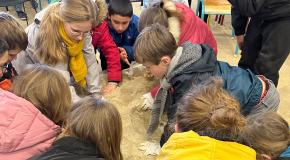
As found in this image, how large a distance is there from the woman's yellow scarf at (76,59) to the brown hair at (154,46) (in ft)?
1.43

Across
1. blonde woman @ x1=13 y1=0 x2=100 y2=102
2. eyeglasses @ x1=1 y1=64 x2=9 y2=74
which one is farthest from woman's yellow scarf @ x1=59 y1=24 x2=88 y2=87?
eyeglasses @ x1=1 y1=64 x2=9 y2=74

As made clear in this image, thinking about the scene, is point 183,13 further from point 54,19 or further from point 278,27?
point 54,19

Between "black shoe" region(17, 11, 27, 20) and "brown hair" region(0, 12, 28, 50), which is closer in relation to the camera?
"brown hair" region(0, 12, 28, 50)

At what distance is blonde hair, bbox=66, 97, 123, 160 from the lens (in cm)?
112

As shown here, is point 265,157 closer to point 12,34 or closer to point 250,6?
point 250,6

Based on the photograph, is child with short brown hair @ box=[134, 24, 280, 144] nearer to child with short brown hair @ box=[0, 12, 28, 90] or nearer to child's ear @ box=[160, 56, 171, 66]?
child's ear @ box=[160, 56, 171, 66]

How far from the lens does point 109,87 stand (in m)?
2.08

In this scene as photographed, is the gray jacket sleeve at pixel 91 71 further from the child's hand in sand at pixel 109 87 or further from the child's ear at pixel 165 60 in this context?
the child's ear at pixel 165 60

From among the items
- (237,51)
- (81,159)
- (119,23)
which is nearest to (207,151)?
(81,159)

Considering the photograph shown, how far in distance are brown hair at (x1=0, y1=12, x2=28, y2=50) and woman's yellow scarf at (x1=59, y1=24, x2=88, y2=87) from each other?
0.74ft

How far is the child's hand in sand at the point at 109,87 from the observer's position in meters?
2.07

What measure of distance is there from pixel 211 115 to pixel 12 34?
3.25 feet

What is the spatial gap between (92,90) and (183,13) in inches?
28.6

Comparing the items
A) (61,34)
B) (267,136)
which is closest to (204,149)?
(267,136)
